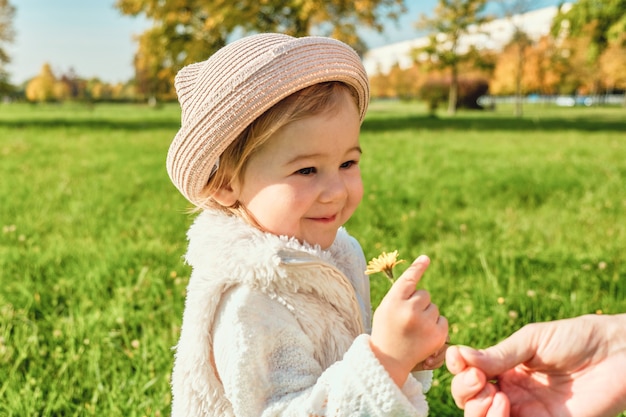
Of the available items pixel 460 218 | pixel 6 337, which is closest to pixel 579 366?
pixel 6 337

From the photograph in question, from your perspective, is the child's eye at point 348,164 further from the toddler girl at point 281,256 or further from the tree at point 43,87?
the tree at point 43,87

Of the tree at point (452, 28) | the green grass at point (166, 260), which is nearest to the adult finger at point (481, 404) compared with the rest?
the green grass at point (166, 260)

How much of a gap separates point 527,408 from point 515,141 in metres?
11.3

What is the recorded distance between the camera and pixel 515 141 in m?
12.1

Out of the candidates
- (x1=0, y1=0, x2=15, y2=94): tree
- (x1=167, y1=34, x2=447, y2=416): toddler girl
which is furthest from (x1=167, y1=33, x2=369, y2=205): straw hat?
(x1=0, y1=0, x2=15, y2=94): tree

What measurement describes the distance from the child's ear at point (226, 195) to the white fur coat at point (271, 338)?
5cm

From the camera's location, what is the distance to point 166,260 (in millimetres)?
3723

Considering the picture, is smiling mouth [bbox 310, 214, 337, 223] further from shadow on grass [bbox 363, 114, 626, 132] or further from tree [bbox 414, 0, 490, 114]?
tree [bbox 414, 0, 490, 114]

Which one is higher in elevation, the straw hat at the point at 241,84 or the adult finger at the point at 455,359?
the straw hat at the point at 241,84

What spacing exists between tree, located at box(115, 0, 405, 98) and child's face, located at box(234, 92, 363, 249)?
19.7m

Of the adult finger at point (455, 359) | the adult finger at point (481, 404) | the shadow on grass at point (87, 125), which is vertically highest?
the adult finger at point (455, 359)

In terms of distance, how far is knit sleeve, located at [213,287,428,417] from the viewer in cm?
133

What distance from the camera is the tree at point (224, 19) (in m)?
21.1

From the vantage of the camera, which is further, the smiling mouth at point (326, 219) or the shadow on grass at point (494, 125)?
the shadow on grass at point (494, 125)
